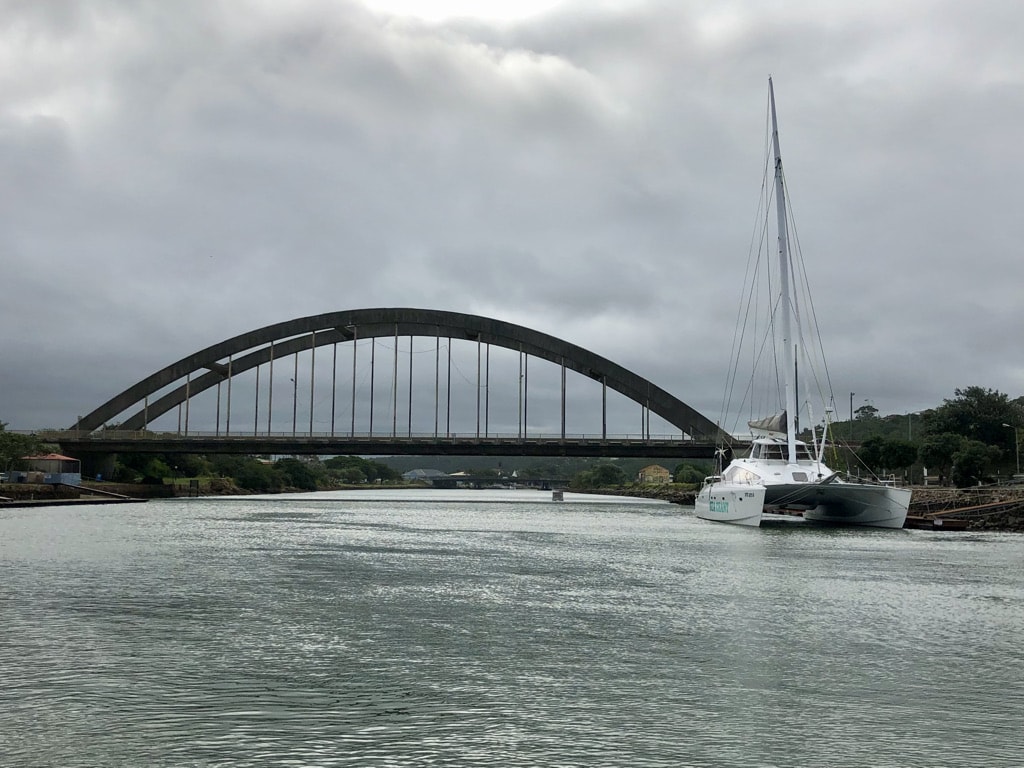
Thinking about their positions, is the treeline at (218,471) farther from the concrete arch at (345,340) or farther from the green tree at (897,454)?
the green tree at (897,454)

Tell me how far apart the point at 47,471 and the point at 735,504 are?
6109 centimetres

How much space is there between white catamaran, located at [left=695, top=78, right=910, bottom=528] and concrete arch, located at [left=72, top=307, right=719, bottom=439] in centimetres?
5160

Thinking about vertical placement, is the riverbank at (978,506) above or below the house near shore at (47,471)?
below

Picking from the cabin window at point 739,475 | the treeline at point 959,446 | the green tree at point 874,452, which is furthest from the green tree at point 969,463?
the cabin window at point 739,475

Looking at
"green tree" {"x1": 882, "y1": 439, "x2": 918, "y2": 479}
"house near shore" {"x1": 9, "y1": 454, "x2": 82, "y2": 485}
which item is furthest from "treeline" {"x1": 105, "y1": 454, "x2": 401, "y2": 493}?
"green tree" {"x1": 882, "y1": 439, "x2": 918, "y2": 479}

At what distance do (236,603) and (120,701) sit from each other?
9377 mm

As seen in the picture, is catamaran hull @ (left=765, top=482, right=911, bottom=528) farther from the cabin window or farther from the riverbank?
the riverbank

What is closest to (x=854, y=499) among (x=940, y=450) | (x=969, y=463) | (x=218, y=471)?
(x=969, y=463)

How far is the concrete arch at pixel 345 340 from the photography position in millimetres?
111750

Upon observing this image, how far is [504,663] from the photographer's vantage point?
50.4 ft

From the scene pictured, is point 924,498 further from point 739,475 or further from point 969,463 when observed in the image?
point 739,475

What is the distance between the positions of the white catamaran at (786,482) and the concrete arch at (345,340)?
5160cm

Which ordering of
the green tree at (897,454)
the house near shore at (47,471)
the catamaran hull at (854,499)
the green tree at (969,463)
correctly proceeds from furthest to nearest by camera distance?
the green tree at (897,454), the house near shore at (47,471), the green tree at (969,463), the catamaran hull at (854,499)

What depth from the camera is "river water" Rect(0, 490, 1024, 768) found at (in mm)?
10797
